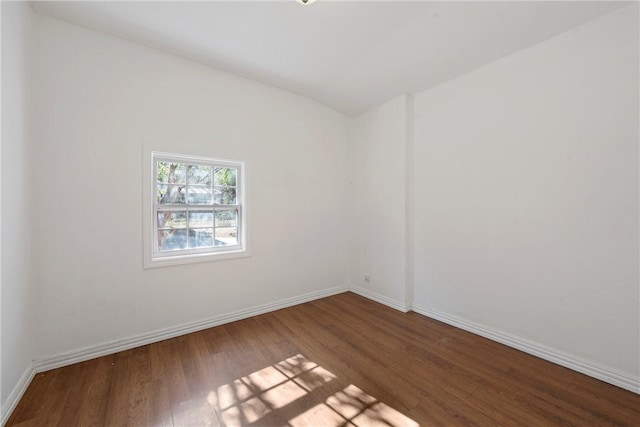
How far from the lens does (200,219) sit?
2.87 m

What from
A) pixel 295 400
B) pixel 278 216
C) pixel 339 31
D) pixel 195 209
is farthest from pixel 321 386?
pixel 339 31

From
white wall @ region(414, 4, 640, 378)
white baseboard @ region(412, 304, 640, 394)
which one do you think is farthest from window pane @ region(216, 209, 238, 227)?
white baseboard @ region(412, 304, 640, 394)

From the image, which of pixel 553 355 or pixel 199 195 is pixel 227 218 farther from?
pixel 553 355

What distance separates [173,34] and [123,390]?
116 inches

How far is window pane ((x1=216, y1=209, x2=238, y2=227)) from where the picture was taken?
9.81ft

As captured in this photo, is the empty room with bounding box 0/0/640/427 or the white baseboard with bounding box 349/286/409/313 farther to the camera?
the white baseboard with bounding box 349/286/409/313

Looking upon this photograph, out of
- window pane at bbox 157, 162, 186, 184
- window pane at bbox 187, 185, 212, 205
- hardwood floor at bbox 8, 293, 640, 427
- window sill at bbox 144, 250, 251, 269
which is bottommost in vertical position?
hardwood floor at bbox 8, 293, 640, 427

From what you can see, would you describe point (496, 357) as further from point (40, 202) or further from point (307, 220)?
point (40, 202)

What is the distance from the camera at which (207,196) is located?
2898 millimetres

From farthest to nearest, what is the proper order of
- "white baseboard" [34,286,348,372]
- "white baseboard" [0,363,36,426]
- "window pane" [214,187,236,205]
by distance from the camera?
1. "window pane" [214,187,236,205]
2. "white baseboard" [34,286,348,372]
3. "white baseboard" [0,363,36,426]

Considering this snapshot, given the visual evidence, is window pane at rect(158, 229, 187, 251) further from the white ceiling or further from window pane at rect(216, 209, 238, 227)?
the white ceiling

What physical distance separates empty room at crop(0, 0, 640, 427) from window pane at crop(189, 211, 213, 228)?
0.03 metres

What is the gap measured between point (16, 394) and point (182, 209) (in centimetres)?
172

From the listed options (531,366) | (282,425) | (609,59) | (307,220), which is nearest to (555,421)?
(531,366)
